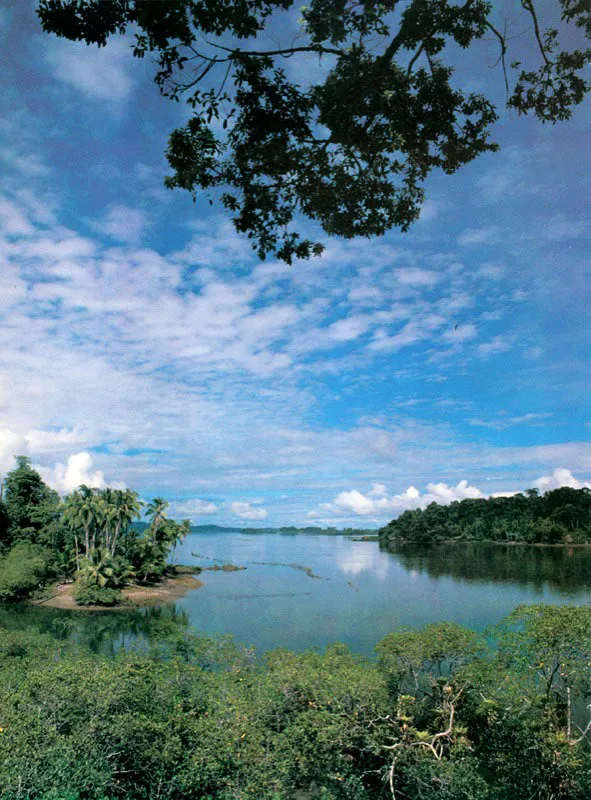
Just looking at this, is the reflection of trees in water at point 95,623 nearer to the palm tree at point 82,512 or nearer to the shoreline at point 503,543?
the palm tree at point 82,512

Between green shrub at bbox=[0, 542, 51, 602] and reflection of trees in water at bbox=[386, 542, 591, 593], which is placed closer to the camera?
green shrub at bbox=[0, 542, 51, 602]

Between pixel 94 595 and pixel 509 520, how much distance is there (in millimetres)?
64628

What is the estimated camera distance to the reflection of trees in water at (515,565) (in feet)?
128

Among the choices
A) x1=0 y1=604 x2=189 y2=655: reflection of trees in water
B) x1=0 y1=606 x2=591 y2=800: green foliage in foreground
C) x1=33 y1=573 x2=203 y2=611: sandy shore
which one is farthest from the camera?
x1=33 y1=573 x2=203 y2=611: sandy shore

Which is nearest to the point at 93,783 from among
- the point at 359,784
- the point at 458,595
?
the point at 359,784

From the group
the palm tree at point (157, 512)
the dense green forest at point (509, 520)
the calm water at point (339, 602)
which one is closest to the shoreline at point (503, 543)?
the dense green forest at point (509, 520)

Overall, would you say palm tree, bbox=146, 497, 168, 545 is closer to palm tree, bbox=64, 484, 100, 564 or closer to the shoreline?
palm tree, bbox=64, 484, 100, 564

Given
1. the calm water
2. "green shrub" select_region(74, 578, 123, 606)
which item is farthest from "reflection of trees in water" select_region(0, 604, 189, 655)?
"green shrub" select_region(74, 578, 123, 606)

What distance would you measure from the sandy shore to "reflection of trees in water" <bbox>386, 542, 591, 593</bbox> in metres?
21.9

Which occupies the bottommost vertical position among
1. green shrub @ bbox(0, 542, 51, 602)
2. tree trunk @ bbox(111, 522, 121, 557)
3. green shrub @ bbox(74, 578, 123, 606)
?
green shrub @ bbox(74, 578, 123, 606)

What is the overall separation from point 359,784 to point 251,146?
9000 mm

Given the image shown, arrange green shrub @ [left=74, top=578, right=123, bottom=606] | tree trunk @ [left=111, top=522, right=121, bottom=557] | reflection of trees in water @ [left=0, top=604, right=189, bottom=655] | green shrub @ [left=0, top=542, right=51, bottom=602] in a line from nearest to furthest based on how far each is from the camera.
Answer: reflection of trees in water @ [left=0, top=604, right=189, bottom=655], green shrub @ [left=0, top=542, right=51, bottom=602], green shrub @ [left=74, top=578, right=123, bottom=606], tree trunk @ [left=111, top=522, right=121, bottom=557]

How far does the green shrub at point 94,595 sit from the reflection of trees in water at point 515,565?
26644 millimetres

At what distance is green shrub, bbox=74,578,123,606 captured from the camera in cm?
2961
